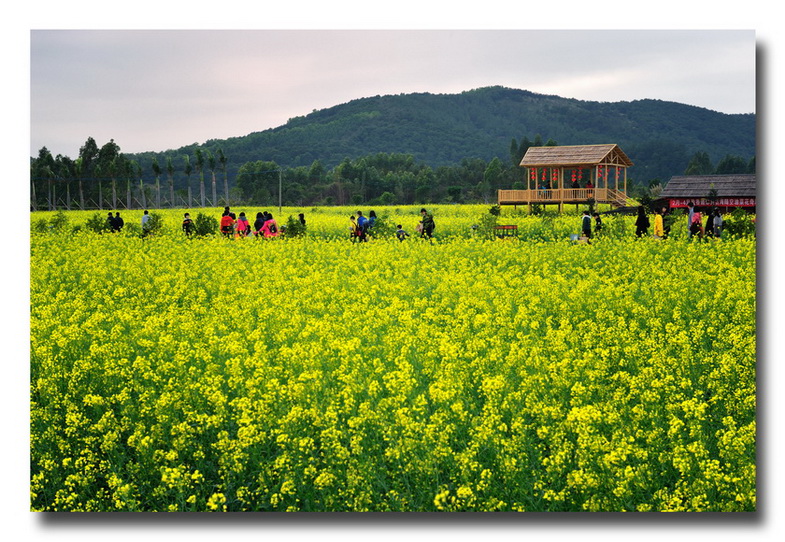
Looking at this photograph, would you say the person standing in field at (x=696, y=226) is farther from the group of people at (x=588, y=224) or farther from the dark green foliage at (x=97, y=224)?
the dark green foliage at (x=97, y=224)

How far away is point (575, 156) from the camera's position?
859cm

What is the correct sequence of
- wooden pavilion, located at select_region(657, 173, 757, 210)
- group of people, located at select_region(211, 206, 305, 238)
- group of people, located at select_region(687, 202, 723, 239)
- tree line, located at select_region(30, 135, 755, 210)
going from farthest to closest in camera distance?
group of people, located at select_region(211, 206, 305, 238) → group of people, located at select_region(687, 202, 723, 239) → tree line, located at select_region(30, 135, 755, 210) → wooden pavilion, located at select_region(657, 173, 757, 210)

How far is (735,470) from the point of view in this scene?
4309 millimetres

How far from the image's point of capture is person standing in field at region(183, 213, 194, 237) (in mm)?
8870

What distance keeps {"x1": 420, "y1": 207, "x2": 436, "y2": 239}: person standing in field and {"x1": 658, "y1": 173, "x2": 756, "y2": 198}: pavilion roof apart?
2949 millimetres

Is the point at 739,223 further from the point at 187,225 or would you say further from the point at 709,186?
the point at 187,225

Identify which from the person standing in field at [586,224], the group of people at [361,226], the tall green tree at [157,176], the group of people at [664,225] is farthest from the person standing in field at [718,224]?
the tall green tree at [157,176]

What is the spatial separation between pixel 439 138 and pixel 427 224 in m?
3.44

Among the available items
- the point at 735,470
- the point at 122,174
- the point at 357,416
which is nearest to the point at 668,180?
the point at 735,470

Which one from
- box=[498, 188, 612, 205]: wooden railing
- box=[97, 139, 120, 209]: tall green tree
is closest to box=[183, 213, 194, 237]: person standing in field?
box=[97, 139, 120, 209]: tall green tree

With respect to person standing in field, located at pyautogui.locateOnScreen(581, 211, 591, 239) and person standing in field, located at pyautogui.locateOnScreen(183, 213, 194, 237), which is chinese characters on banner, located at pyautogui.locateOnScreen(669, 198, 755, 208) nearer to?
person standing in field, located at pyautogui.locateOnScreen(581, 211, 591, 239)

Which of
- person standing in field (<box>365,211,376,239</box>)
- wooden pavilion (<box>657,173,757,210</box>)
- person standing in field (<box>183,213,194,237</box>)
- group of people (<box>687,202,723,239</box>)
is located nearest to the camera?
wooden pavilion (<box>657,173,757,210</box>)

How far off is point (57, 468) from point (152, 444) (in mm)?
752
